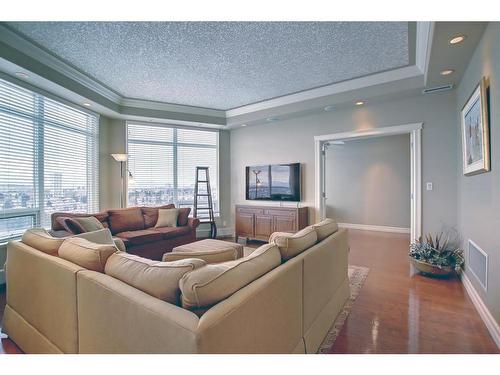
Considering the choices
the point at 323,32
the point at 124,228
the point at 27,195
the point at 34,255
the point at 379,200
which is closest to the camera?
the point at 34,255

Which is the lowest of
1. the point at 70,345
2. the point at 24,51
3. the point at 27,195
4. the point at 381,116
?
the point at 70,345

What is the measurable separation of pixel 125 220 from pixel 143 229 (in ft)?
1.07

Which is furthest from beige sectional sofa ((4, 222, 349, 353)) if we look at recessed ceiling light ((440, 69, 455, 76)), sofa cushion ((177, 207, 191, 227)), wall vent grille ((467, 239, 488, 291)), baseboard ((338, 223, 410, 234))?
baseboard ((338, 223, 410, 234))

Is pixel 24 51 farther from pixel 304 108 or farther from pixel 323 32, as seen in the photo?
pixel 304 108

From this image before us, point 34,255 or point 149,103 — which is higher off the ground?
point 149,103

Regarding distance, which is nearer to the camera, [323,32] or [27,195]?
[323,32]

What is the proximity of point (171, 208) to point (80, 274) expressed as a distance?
3.43 metres

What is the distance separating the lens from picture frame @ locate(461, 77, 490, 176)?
2150 millimetres

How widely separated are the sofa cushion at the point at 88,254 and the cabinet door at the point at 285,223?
3.53m

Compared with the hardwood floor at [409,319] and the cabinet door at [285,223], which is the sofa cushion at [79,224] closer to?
the hardwood floor at [409,319]

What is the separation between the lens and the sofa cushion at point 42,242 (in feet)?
5.90

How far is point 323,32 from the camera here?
269cm

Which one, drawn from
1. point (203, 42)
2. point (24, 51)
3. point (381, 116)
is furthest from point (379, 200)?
point (24, 51)

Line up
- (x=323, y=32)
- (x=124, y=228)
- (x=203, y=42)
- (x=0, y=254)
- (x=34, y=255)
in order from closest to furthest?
1. (x=34, y=255)
2. (x=323, y=32)
3. (x=203, y=42)
4. (x=0, y=254)
5. (x=124, y=228)
